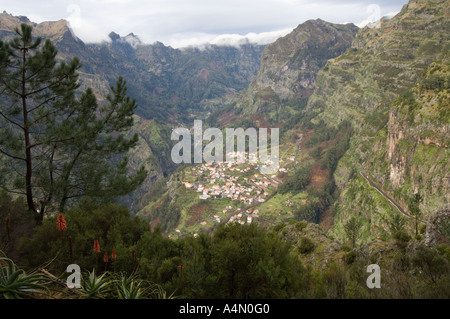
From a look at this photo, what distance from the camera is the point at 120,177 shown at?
44.7 ft

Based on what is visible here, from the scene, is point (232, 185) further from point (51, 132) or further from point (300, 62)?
point (300, 62)

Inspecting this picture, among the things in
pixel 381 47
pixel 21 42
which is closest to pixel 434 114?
pixel 21 42

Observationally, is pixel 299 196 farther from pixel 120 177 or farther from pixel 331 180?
pixel 120 177

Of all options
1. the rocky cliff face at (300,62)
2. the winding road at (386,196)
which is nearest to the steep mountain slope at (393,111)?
the winding road at (386,196)

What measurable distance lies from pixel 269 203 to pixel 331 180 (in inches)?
864

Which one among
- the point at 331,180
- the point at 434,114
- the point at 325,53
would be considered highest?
the point at 325,53

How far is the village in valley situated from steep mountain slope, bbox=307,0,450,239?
851 inches

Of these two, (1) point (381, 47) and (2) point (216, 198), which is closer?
(2) point (216, 198)

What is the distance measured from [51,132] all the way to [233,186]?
72.5 meters

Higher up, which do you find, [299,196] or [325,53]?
[325,53]

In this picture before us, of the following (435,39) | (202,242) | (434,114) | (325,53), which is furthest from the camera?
(325,53)

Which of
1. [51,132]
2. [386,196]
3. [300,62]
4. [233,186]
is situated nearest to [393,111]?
[386,196]

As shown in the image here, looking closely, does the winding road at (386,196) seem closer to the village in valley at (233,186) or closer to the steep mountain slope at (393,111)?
the steep mountain slope at (393,111)

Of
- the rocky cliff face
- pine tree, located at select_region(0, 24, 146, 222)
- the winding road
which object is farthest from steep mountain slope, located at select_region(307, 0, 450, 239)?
the rocky cliff face
